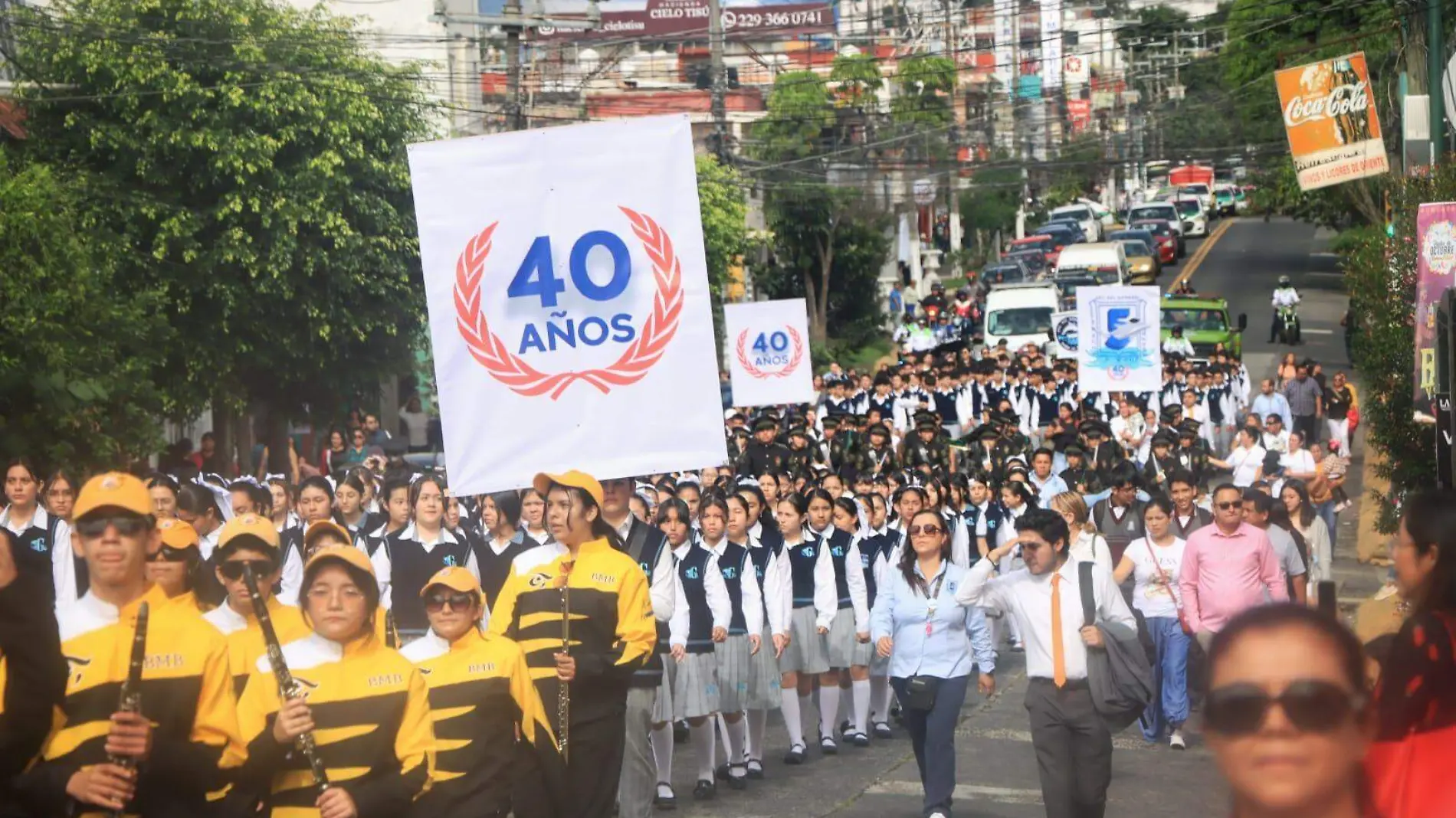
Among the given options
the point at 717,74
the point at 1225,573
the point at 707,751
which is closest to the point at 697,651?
the point at 707,751

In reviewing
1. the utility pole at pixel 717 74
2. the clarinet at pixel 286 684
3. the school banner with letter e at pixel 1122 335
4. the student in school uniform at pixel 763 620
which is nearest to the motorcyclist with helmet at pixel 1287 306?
the utility pole at pixel 717 74

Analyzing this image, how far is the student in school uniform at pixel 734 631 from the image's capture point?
11898 mm

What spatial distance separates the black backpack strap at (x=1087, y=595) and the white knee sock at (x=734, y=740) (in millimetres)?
3608

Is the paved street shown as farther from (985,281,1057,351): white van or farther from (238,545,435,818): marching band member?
(985,281,1057,351): white van

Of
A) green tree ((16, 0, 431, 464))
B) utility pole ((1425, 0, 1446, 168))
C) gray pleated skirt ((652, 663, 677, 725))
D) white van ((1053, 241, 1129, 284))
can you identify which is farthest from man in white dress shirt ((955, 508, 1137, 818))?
white van ((1053, 241, 1129, 284))

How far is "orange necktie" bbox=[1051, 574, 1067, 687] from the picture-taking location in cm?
887

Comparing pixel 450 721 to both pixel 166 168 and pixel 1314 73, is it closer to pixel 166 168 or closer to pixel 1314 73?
pixel 1314 73

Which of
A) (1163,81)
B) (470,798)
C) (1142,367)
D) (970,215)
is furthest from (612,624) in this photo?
(1163,81)

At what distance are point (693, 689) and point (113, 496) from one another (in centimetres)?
615

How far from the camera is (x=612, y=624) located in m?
8.38

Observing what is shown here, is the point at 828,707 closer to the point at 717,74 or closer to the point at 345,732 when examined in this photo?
the point at 345,732

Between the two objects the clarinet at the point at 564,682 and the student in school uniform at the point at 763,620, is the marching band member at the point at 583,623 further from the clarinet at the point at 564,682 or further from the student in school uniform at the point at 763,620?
the student in school uniform at the point at 763,620

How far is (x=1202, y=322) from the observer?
3894 centimetres

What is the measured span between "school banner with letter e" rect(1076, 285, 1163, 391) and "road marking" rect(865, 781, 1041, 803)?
14.3 metres
